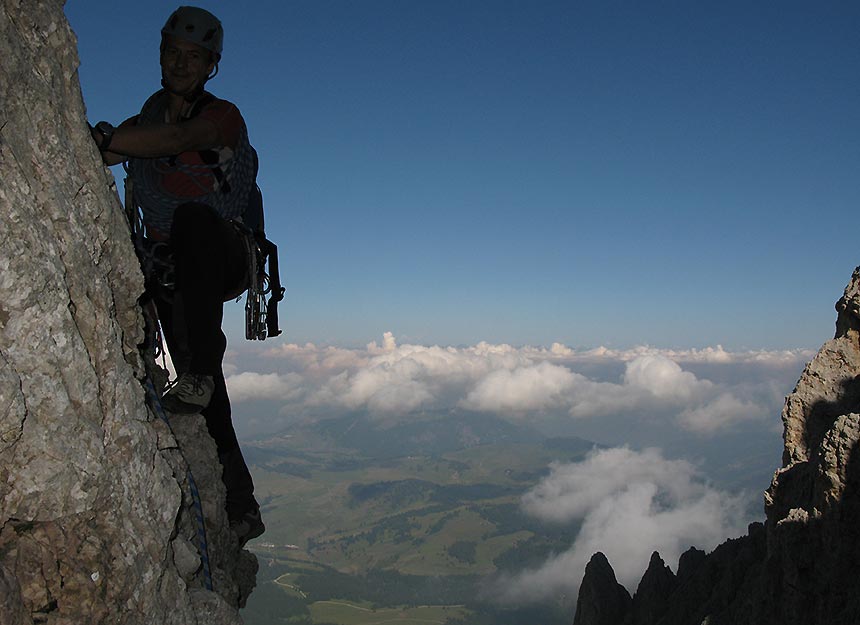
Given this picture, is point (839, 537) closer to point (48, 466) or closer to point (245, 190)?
point (245, 190)

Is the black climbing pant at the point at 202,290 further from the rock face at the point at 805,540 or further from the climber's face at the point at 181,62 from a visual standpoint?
the rock face at the point at 805,540

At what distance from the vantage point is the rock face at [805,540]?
17.8 m

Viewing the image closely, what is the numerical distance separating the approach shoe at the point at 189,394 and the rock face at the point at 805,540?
720 inches

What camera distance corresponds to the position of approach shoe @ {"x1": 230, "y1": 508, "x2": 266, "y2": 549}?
834 cm

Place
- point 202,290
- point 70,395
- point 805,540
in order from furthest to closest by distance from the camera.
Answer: point 805,540
point 202,290
point 70,395

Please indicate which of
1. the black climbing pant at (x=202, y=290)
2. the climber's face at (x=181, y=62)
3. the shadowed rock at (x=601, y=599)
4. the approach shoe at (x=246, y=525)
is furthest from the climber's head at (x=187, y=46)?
the shadowed rock at (x=601, y=599)

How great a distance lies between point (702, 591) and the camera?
29.5 m

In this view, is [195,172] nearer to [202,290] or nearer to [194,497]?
[202,290]

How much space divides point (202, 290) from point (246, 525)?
360 cm

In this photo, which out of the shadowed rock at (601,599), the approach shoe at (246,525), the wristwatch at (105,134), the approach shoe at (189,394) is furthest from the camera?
the shadowed rock at (601,599)

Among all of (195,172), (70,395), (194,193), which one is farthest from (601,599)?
(70,395)

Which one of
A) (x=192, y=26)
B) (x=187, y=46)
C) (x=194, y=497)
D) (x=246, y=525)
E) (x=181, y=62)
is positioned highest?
(x=192, y=26)

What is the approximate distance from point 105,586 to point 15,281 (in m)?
2.33

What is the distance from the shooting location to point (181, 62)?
6.68m
